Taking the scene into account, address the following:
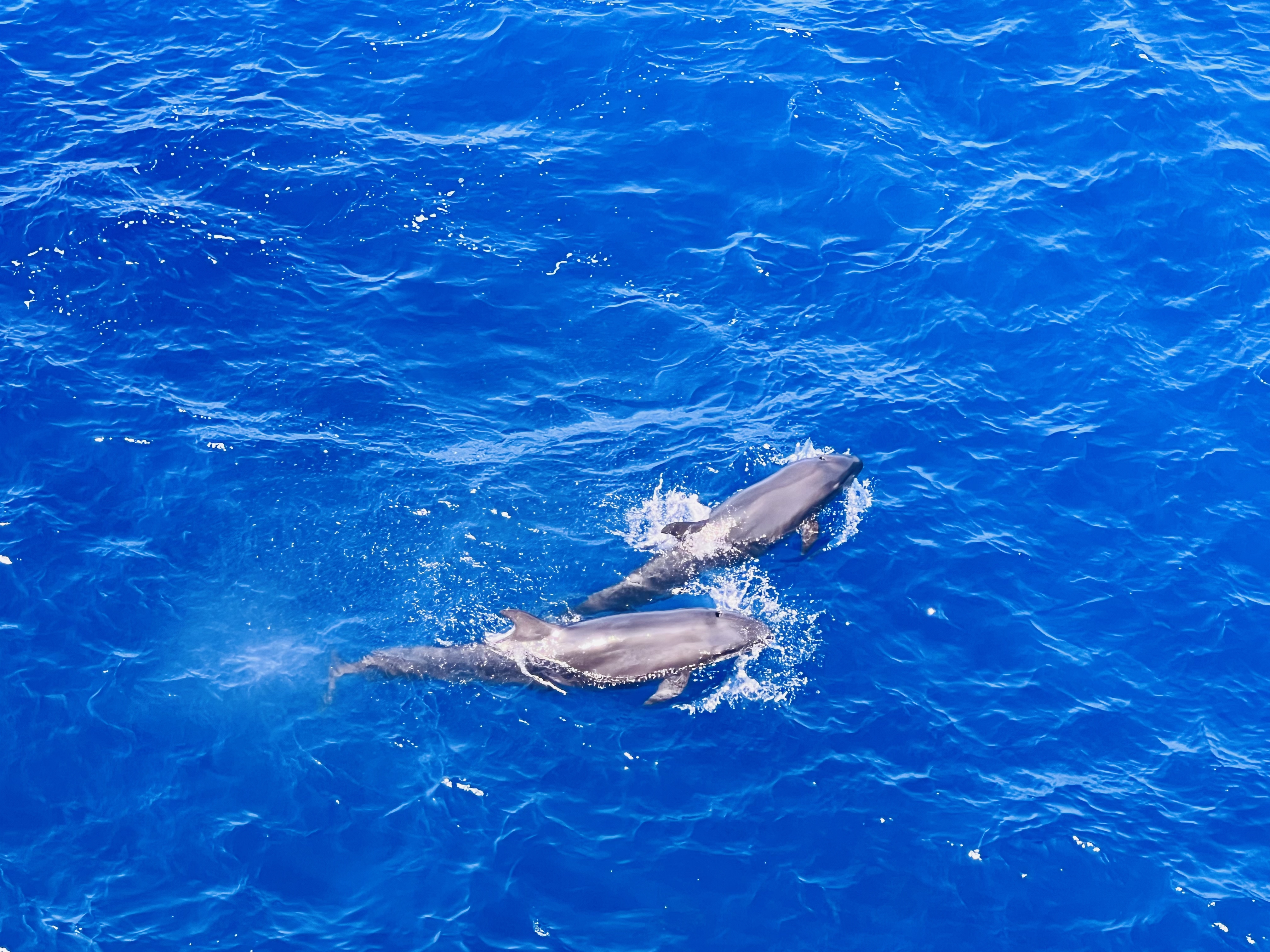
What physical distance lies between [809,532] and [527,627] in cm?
780

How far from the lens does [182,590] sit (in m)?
28.0

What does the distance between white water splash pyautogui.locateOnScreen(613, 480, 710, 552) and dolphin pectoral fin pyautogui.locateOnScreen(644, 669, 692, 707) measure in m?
3.86

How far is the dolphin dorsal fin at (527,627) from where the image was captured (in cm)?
2609

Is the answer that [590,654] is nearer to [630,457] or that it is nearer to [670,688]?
[670,688]

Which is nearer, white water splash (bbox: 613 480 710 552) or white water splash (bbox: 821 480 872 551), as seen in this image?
white water splash (bbox: 613 480 710 552)

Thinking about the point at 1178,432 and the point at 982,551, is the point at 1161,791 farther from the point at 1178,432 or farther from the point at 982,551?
the point at 1178,432

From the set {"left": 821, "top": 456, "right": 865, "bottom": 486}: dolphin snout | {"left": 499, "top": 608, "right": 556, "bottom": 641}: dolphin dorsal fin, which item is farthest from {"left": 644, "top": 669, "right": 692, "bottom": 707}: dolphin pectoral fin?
{"left": 821, "top": 456, "right": 865, "bottom": 486}: dolphin snout

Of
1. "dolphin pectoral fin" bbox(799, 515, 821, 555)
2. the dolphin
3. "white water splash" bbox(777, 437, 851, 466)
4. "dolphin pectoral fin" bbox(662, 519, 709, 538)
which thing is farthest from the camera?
"white water splash" bbox(777, 437, 851, 466)

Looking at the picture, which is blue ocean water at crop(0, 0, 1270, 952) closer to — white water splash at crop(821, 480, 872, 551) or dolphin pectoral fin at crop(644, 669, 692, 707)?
white water splash at crop(821, 480, 872, 551)

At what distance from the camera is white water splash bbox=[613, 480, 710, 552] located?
2919cm

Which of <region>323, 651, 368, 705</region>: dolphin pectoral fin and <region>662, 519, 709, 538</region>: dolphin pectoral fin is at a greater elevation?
<region>662, 519, 709, 538</region>: dolphin pectoral fin

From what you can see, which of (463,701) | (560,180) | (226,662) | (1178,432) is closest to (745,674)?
(463,701)

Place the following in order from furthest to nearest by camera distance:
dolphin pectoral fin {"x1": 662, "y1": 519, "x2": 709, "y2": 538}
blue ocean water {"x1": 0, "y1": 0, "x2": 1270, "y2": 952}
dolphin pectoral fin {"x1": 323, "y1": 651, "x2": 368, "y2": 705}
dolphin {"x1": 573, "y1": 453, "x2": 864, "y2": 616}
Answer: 1. dolphin pectoral fin {"x1": 662, "y1": 519, "x2": 709, "y2": 538}
2. dolphin {"x1": 573, "y1": 453, "x2": 864, "y2": 616}
3. dolphin pectoral fin {"x1": 323, "y1": 651, "x2": 368, "y2": 705}
4. blue ocean water {"x1": 0, "y1": 0, "x2": 1270, "y2": 952}

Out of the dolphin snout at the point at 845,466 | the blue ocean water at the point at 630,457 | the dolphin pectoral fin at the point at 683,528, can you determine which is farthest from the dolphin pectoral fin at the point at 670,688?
the dolphin snout at the point at 845,466
